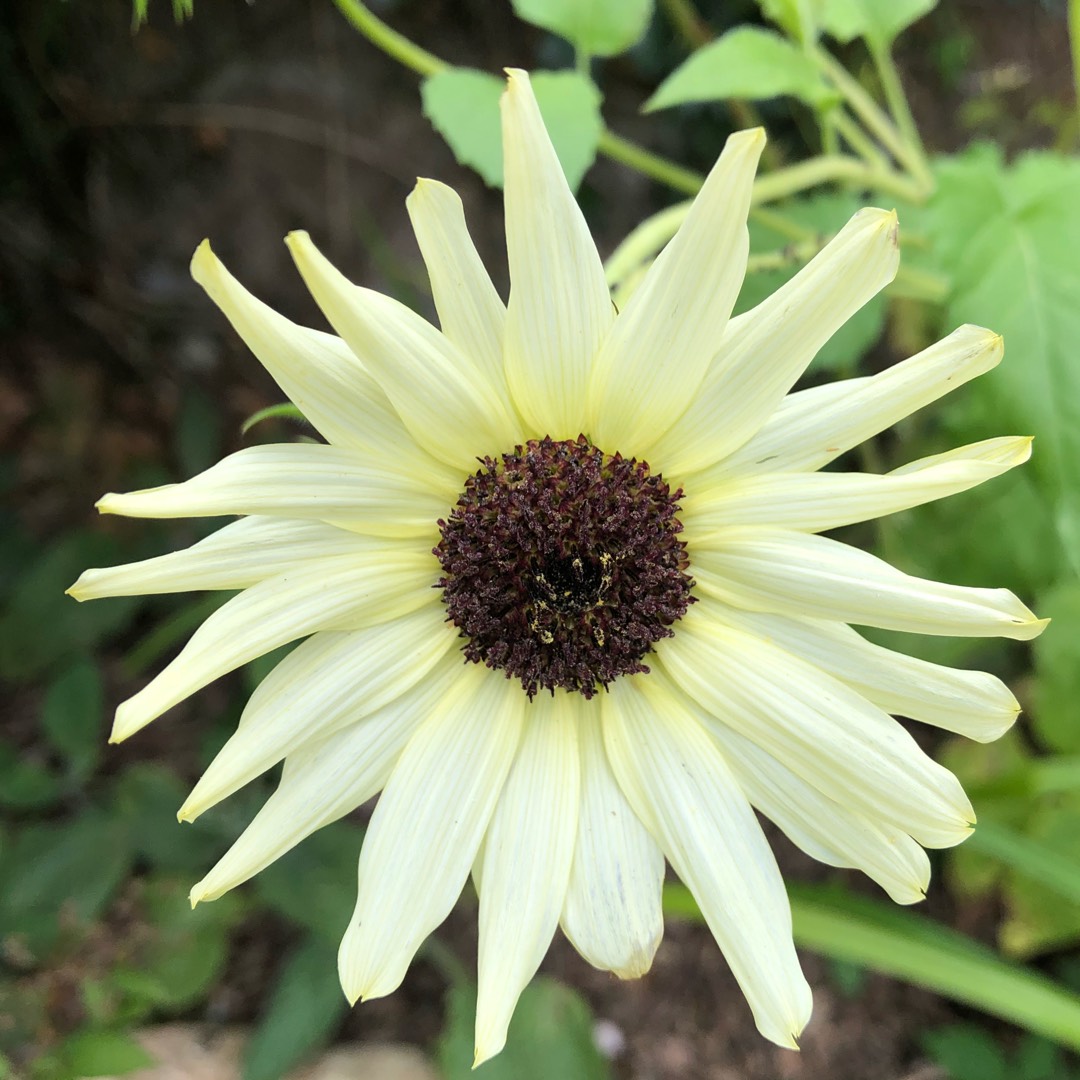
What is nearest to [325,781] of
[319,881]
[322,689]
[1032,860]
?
[322,689]

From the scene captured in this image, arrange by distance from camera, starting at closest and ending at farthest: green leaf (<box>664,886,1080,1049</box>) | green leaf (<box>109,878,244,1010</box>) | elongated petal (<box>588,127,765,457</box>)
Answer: elongated petal (<box>588,127,765,457</box>), green leaf (<box>664,886,1080,1049</box>), green leaf (<box>109,878,244,1010</box>)

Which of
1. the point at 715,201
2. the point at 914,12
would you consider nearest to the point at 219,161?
the point at 914,12

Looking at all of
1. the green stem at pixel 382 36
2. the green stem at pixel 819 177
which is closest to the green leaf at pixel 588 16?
the green stem at pixel 382 36

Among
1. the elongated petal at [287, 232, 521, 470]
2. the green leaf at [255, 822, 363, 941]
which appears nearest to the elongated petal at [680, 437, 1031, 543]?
the elongated petal at [287, 232, 521, 470]

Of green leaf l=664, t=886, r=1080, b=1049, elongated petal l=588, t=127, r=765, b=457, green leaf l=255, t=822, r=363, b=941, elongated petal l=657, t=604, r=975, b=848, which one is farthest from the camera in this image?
green leaf l=255, t=822, r=363, b=941

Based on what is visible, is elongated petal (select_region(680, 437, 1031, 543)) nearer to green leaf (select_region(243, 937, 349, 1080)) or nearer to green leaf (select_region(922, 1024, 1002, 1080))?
green leaf (select_region(243, 937, 349, 1080))

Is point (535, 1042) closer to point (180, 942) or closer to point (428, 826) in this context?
point (180, 942)
